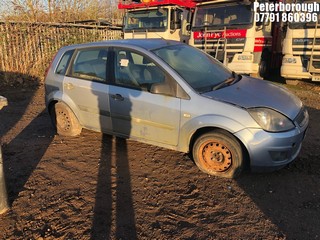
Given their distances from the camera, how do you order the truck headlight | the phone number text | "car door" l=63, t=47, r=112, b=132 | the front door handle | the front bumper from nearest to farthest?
the front bumper < the front door handle < "car door" l=63, t=47, r=112, b=132 < the phone number text < the truck headlight

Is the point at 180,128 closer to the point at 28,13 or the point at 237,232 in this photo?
the point at 237,232

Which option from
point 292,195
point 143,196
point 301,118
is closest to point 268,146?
point 292,195

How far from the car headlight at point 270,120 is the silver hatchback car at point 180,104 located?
11 millimetres

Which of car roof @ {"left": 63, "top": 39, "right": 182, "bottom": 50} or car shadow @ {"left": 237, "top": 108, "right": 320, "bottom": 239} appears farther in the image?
car roof @ {"left": 63, "top": 39, "right": 182, "bottom": 50}

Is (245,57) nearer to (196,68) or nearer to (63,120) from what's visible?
(196,68)

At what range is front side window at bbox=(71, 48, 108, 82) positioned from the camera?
187 inches

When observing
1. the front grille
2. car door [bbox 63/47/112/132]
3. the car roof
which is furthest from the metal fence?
the front grille

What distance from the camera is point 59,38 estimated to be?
1146cm

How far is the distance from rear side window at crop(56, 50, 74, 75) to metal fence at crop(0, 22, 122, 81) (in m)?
6.08

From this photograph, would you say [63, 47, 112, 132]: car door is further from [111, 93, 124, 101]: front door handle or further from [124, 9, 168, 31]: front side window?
[124, 9, 168, 31]: front side window

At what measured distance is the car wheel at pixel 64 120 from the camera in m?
5.29

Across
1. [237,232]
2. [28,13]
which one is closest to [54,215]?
[237,232]

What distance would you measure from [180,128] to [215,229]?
1.44m

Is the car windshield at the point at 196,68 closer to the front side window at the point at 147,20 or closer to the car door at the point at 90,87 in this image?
the car door at the point at 90,87
